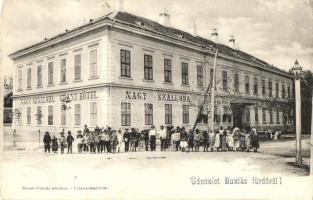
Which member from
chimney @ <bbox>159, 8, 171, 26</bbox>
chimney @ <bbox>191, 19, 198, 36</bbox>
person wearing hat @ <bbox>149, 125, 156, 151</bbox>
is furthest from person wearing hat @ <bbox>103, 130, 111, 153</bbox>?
chimney @ <bbox>191, 19, 198, 36</bbox>

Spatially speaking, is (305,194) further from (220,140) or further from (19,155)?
(19,155)

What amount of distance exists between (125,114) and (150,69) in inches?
33.9

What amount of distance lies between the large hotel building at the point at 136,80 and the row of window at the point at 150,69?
0.02 metres

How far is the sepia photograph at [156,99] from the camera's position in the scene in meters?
5.33

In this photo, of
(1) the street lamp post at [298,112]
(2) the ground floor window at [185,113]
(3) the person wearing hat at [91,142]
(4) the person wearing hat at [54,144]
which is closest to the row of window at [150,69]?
(2) the ground floor window at [185,113]

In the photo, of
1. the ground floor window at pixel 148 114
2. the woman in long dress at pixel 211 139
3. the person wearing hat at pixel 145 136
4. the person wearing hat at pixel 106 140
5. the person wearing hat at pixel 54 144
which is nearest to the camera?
the person wearing hat at pixel 106 140

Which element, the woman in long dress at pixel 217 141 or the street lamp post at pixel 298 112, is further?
the woman in long dress at pixel 217 141

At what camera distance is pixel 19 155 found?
5.55 metres

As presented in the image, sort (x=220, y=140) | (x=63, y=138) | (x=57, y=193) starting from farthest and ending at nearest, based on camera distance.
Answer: (x=220, y=140), (x=63, y=138), (x=57, y=193)

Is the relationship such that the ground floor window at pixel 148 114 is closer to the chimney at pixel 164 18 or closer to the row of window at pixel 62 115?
the row of window at pixel 62 115

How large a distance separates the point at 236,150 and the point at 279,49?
1669 millimetres

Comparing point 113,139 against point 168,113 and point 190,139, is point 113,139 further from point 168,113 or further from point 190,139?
point 190,139

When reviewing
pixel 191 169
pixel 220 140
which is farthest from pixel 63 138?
pixel 220 140

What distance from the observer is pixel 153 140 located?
20.2 ft
